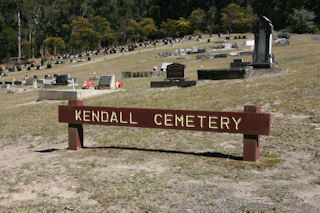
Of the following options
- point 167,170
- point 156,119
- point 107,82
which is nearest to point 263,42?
point 107,82

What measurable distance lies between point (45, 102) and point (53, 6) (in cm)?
8730

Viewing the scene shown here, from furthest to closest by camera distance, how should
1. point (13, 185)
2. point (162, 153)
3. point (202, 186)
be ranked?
point (162, 153)
point (13, 185)
point (202, 186)

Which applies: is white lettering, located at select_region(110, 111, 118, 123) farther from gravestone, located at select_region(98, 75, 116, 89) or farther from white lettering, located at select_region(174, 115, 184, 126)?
gravestone, located at select_region(98, 75, 116, 89)

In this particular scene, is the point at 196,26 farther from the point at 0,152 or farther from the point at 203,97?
the point at 0,152

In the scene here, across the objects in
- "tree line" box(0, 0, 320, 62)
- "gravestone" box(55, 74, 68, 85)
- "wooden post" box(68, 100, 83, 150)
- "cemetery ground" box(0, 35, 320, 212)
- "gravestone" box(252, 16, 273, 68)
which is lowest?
"cemetery ground" box(0, 35, 320, 212)

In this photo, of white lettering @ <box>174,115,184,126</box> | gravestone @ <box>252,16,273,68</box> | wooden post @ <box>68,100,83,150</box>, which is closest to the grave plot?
gravestone @ <box>252,16,273,68</box>

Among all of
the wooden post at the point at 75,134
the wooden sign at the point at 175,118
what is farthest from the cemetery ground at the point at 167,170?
the wooden sign at the point at 175,118

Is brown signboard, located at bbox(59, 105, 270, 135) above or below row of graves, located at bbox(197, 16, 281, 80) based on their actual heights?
below

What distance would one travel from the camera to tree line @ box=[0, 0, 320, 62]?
8900cm

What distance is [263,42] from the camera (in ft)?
74.4

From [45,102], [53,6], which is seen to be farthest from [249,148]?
[53,6]

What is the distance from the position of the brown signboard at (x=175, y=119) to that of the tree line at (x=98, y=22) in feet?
248

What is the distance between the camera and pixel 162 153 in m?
8.10

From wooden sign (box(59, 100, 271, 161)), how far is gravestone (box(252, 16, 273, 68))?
611 inches
